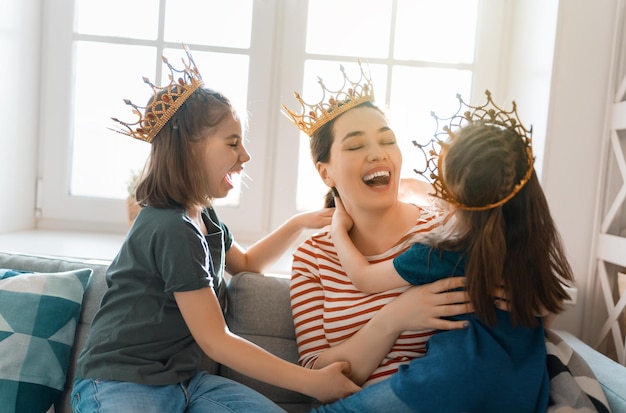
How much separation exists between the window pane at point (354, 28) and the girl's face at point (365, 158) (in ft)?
2.73

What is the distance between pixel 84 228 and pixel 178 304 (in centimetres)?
120

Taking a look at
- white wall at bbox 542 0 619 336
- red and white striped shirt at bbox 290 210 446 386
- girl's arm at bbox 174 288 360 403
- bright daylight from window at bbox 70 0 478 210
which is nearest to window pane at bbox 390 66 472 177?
bright daylight from window at bbox 70 0 478 210

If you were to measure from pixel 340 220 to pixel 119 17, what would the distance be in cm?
134

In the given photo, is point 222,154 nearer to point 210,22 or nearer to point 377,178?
point 377,178

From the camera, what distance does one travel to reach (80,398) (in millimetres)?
1468

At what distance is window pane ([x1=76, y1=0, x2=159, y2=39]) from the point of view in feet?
7.92

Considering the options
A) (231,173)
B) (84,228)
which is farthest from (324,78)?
(84,228)

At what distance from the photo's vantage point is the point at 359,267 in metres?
1.48

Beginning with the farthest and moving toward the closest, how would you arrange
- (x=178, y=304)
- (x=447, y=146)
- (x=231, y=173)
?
(x=231, y=173), (x=178, y=304), (x=447, y=146)

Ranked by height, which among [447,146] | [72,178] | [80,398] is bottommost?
[80,398]

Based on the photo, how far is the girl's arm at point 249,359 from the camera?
1420mm

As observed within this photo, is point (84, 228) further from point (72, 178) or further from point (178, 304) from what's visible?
point (178, 304)

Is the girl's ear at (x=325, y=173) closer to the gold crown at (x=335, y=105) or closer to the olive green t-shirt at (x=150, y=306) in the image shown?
the gold crown at (x=335, y=105)

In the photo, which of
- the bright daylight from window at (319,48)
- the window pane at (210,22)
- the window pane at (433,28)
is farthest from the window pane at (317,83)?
the window pane at (210,22)
